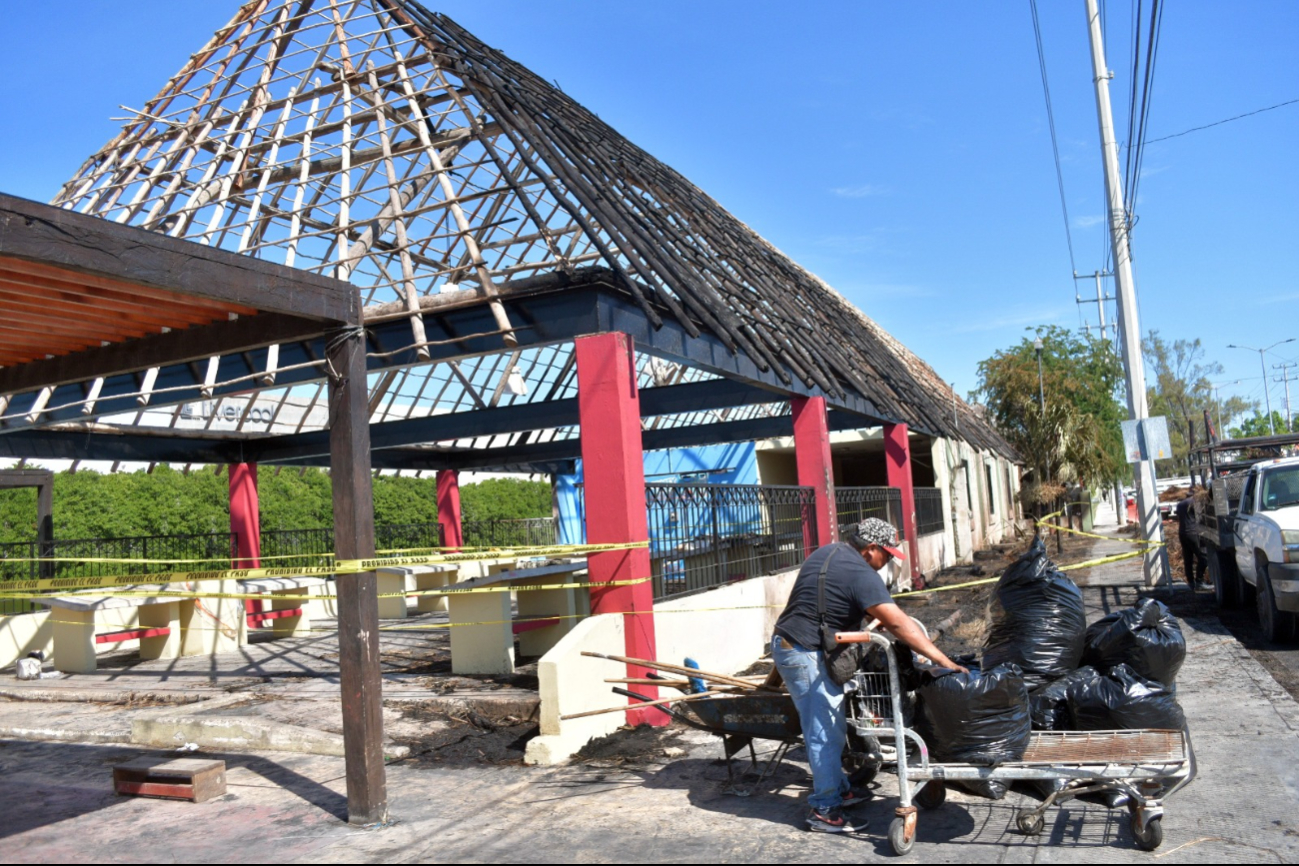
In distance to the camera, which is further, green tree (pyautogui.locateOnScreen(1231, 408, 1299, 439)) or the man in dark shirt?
green tree (pyautogui.locateOnScreen(1231, 408, 1299, 439))

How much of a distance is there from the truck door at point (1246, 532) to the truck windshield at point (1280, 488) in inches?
5.8

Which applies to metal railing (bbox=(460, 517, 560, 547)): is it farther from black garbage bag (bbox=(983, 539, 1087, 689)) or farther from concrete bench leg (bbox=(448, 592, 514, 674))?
black garbage bag (bbox=(983, 539, 1087, 689))

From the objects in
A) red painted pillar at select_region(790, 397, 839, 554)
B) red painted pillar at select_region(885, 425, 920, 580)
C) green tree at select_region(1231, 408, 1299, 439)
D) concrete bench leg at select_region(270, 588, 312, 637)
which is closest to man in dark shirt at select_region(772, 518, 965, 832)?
red painted pillar at select_region(790, 397, 839, 554)

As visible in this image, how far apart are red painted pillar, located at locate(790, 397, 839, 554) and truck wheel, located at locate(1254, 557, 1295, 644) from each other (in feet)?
18.7

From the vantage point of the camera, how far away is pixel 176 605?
14.3 metres

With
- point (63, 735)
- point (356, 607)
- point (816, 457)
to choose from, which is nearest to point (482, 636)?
point (63, 735)

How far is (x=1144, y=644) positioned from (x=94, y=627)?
12827mm

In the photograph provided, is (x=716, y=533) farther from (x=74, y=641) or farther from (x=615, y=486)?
(x=74, y=641)

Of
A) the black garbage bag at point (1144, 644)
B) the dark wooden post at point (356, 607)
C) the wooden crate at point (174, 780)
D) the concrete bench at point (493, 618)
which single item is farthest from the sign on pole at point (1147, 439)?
the wooden crate at point (174, 780)

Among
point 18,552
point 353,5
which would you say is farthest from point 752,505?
point 18,552

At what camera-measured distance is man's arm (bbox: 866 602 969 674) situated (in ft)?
17.4

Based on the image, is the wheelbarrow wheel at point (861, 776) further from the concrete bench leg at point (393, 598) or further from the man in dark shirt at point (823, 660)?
the concrete bench leg at point (393, 598)

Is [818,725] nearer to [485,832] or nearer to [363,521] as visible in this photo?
[485,832]

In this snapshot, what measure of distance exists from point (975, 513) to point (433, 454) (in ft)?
55.1
